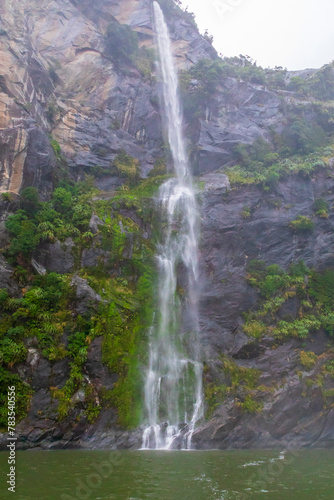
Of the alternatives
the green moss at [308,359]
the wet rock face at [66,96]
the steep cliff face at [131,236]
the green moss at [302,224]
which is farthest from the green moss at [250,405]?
the wet rock face at [66,96]

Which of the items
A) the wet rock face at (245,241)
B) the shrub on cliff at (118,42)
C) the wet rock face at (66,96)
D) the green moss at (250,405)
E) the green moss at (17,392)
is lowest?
the green moss at (250,405)

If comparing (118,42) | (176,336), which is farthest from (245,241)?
(118,42)

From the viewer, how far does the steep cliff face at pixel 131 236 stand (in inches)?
603

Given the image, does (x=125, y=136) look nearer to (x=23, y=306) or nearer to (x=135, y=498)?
(x=23, y=306)

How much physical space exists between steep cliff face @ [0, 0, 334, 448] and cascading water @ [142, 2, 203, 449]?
2.18 ft

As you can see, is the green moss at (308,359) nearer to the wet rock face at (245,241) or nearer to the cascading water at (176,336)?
the wet rock face at (245,241)

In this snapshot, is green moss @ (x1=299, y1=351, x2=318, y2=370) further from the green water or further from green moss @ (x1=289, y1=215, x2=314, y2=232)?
green moss @ (x1=289, y1=215, x2=314, y2=232)

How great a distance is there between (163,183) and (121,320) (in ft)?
41.7

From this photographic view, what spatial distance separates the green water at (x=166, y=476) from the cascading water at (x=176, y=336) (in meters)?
3.06

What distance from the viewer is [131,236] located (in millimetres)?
20984

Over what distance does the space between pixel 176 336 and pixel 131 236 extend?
6422mm

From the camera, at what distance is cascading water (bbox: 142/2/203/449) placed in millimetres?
15555

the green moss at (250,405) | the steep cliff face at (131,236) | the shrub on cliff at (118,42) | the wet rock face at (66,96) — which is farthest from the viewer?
the shrub on cliff at (118,42)

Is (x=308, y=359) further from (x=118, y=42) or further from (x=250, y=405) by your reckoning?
(x=118, y=42)
